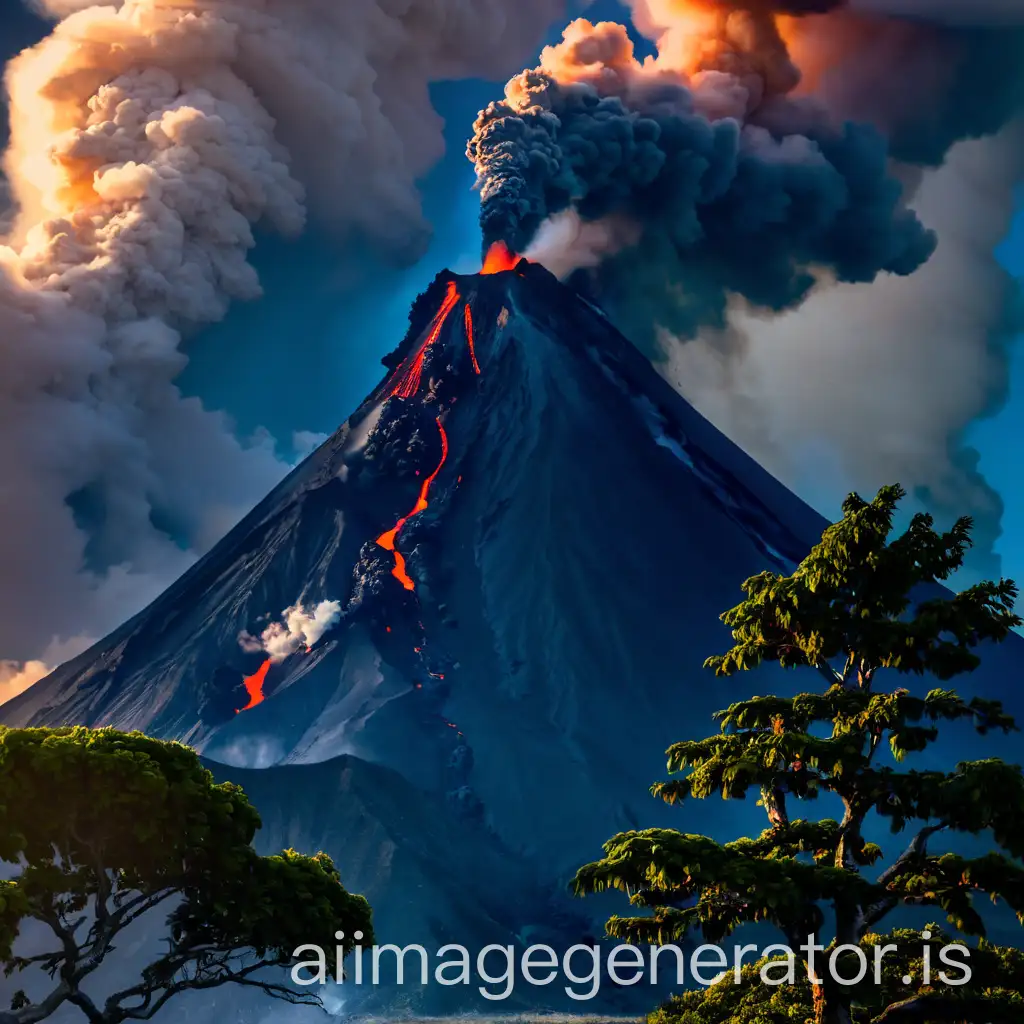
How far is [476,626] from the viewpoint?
216ft

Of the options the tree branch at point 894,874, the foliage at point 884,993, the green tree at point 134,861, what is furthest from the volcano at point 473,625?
the tree branch at point 894,874

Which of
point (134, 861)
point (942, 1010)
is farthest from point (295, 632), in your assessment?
point (942, 1010)

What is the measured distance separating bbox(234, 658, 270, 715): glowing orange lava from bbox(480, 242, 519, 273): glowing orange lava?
1429 inches

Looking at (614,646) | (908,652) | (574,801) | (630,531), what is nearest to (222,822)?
(908,652)

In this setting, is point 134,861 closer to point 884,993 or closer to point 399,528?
point 884,993

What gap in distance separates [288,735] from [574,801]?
15.3 metres

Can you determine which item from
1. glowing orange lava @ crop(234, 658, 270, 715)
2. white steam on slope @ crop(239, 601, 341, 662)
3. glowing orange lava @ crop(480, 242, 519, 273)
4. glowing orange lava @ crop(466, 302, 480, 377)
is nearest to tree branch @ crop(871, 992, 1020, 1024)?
glowing orange lava @ crop(234, 658, 270, 715)

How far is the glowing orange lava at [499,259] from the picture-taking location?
83287 mm

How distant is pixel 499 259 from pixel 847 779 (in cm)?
7806

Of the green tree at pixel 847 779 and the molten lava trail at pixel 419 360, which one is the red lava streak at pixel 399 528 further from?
the green tree at pixel 847 779

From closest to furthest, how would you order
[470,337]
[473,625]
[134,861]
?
[134,861], [473,625], [470,337]

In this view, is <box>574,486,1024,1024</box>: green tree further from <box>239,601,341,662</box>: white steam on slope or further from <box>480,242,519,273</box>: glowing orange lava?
<box>480,242,519,273</box>: glowing orange lava

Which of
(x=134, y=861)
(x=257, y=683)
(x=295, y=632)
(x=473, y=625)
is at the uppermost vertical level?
(x=473, y=625)

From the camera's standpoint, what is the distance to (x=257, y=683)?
63.4 metres
